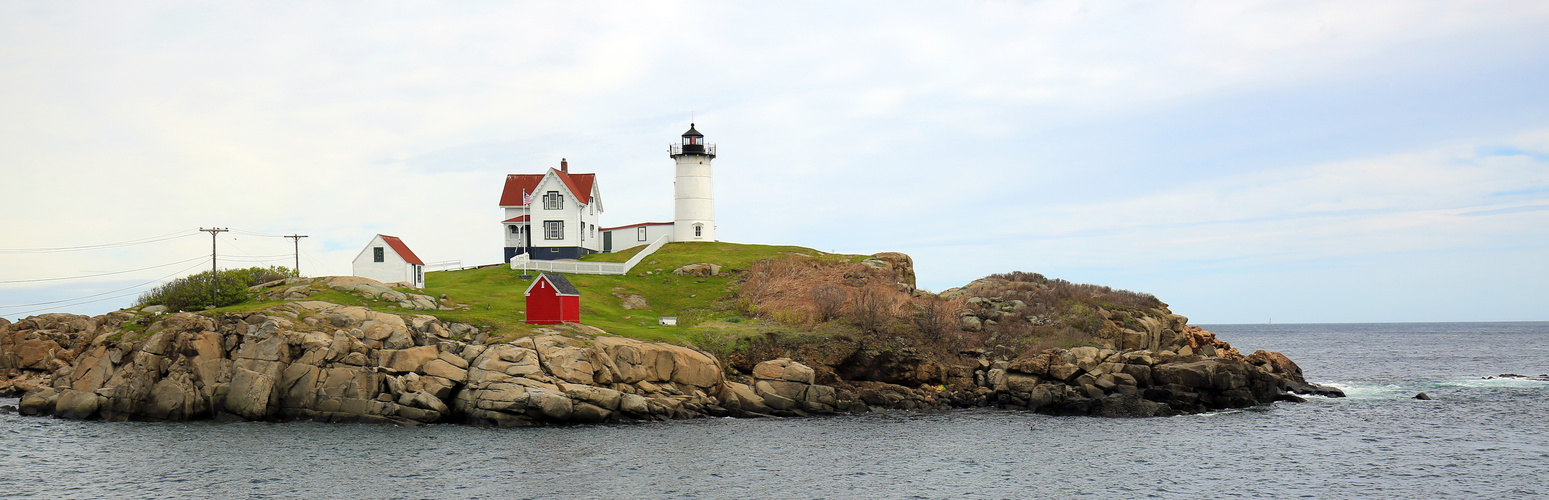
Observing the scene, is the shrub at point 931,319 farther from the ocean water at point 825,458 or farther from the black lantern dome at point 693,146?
the black lantern dome at point 693,146

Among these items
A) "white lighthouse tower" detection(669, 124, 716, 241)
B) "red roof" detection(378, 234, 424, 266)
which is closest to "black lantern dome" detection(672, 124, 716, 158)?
"white lighthouse tower" detection(669, 124, 716, 241)

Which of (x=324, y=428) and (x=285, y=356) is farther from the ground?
(x=285, y=356)

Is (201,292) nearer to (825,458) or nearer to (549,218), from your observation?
(549,218)

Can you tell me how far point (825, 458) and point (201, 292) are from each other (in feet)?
137

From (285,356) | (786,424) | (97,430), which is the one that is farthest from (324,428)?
(786,424)

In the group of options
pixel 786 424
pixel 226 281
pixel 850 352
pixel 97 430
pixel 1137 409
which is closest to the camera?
pixel 97 430

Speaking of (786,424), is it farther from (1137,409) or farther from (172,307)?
(172,307)

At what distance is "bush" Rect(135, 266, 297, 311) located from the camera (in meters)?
56.2

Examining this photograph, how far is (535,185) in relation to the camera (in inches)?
2997

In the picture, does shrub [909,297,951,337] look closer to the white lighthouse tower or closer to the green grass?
the green grass

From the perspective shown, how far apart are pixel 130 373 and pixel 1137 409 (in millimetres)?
42338

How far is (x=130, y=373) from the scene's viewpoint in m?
41.7

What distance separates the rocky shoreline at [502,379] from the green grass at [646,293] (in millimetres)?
2656

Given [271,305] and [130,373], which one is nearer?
[130,373]
